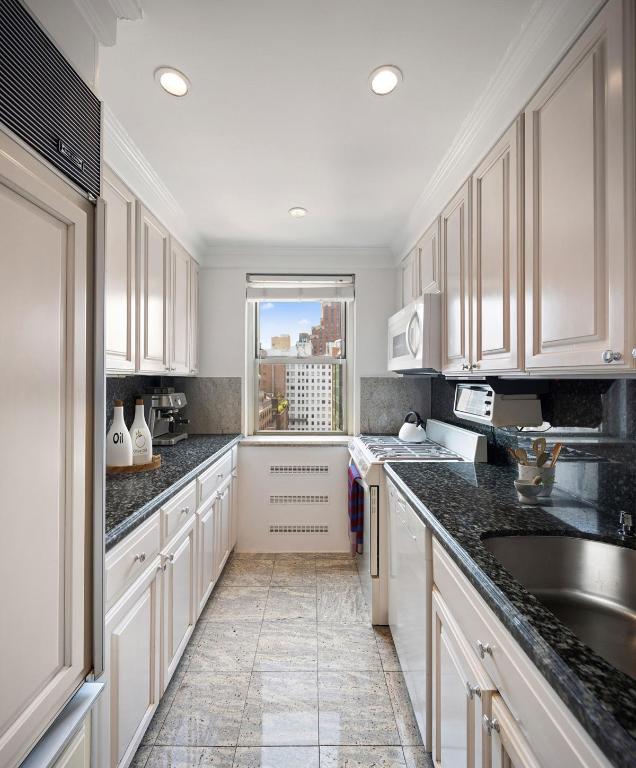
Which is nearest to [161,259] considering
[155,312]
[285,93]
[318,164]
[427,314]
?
[155,312]

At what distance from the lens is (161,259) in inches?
97.4

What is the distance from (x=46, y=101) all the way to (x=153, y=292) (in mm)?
1527

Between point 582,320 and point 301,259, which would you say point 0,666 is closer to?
point 582,320

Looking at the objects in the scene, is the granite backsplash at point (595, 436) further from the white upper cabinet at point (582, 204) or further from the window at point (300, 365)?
the window at point (300, 365)

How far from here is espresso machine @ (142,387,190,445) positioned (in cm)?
279

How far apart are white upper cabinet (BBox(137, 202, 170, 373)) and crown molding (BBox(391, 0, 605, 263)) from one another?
1.56 m

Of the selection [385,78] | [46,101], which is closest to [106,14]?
[46,101]

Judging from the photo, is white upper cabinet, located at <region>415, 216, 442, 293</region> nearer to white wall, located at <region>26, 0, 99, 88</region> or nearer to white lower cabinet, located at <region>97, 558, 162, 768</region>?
white wall, located at <region>26, 0, 99, 88</region>

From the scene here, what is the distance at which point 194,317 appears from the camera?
10.6ft

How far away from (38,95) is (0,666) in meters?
1.07

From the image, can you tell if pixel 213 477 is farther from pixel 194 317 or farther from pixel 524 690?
pixel 524 690

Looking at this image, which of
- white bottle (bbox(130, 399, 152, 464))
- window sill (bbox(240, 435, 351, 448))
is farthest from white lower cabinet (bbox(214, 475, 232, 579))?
white bottle (bbox(130, 399, 152, 464))

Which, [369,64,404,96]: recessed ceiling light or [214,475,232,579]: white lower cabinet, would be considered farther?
[214,475,232,579]: white lower cabinet

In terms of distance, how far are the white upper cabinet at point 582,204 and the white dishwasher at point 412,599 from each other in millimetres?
751
